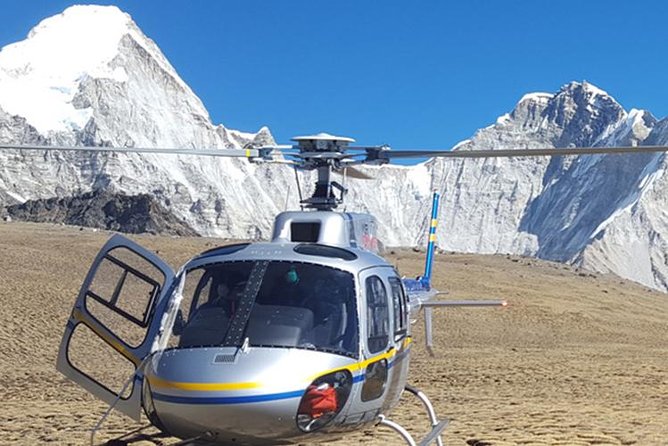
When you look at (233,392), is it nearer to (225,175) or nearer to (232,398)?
(232,398)

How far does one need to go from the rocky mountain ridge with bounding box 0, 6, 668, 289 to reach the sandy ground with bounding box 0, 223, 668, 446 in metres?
36.5

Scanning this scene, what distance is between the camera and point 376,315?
7297mm

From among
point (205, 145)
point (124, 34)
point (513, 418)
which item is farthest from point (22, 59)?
point (513, 418)

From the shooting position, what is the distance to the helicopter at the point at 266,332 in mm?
6246

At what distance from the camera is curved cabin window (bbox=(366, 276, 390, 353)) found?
714 centimetres

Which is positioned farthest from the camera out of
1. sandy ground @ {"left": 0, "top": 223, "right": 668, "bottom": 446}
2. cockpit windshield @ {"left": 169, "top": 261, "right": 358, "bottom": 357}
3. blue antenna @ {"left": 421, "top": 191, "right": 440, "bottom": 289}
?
blue antenna @ {"left": 421, "top": 191, "right": 440, "bottom": 289}

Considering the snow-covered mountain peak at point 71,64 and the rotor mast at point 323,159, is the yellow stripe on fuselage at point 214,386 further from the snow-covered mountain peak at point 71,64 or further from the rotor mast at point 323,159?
the snow-covered mountain peak at point 71,64

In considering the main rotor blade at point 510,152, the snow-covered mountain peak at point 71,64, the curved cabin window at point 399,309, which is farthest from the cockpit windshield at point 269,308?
the snow-covered mountain peak at point 71,64

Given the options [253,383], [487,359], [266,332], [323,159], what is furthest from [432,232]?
[487,359]

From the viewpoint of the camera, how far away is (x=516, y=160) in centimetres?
16638

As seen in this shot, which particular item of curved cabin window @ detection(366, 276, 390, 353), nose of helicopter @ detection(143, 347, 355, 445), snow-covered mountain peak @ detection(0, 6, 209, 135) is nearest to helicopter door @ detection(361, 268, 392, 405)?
curved cabin window @ detection(366, 276, 390, 353)

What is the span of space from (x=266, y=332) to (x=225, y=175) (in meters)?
117

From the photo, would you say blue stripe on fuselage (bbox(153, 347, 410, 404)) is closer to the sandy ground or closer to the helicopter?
the helicopter

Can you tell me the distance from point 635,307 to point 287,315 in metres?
38.7
